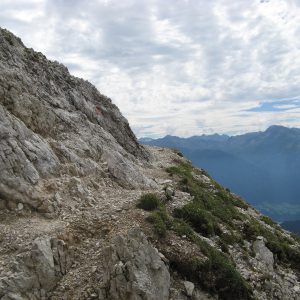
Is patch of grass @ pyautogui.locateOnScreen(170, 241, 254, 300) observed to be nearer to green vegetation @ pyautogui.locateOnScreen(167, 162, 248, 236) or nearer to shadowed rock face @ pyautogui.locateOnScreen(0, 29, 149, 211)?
green vegetation @ pyautogui.locateOnScreen(167, 162, 248, 236)

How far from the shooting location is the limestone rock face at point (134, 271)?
686 inches

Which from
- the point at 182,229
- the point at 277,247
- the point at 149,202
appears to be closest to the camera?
the point at 182,229

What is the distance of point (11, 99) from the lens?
98.9 feet

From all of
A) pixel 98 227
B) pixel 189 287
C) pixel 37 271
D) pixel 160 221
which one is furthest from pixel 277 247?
pixel 37 271

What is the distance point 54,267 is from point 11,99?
16595mm

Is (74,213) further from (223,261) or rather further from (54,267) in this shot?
(223,261)

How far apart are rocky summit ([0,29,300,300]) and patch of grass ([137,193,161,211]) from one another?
66 mm

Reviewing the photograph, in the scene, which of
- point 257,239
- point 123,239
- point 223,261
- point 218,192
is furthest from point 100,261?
point 218,192

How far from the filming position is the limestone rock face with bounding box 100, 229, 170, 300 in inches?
686

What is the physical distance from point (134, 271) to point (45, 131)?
56.3 ft

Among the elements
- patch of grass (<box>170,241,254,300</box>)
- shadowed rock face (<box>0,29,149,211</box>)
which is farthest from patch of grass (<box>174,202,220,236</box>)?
shadowed rock face (<box>0,29,149,211</box>)

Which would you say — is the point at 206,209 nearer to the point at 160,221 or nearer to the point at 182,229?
the point at 182,229

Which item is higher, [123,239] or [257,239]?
[123,239]

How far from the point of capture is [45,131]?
31.4 meters
